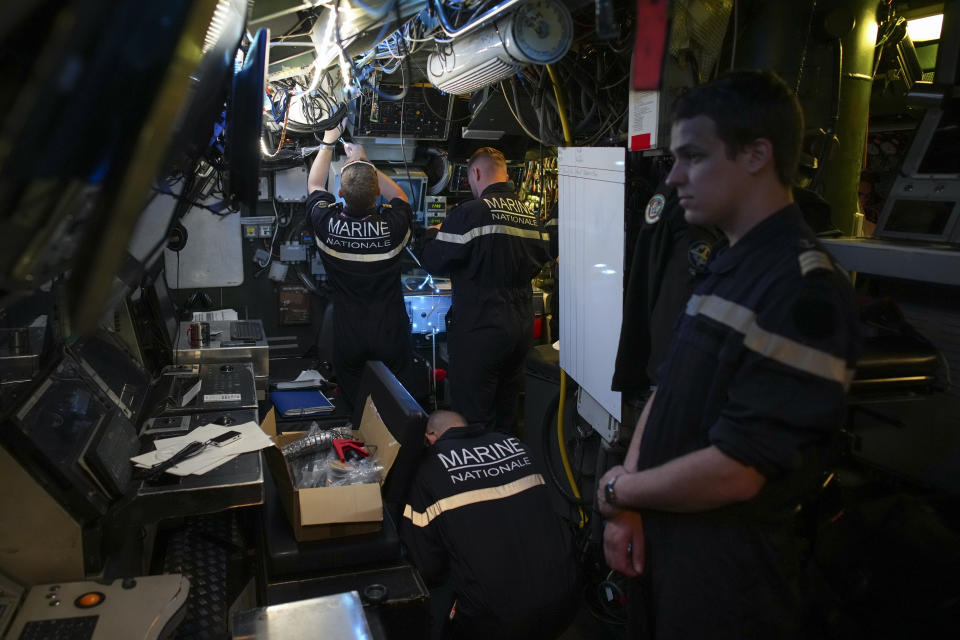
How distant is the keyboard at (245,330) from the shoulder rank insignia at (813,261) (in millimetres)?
3020

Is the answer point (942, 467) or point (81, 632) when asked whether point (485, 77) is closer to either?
point (942, 467)

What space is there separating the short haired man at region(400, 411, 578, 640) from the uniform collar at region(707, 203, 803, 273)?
1.06 metres

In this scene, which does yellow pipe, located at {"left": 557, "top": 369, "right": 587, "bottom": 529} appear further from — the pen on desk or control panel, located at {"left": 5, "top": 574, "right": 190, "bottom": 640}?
control panel, located at {"left": 5, "top": 574, "right": 190, "bottom": 640}

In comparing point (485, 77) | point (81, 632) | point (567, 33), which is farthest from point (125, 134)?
point (485, 77)

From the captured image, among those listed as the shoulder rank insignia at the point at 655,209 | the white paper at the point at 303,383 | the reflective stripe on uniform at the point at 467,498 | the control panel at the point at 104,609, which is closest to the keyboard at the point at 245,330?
the white paper at the point at 303,383

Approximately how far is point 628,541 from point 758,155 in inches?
35.9

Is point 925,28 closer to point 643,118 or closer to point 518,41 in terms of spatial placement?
point 643,118

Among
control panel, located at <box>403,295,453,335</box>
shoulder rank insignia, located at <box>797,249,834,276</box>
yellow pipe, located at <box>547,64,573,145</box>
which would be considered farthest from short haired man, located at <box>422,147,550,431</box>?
shoulder rank insignia, located at <box>797,249,834,276</box>

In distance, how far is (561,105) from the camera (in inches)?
119

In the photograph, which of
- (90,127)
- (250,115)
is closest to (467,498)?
(250,115)

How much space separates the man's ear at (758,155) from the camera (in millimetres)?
1282

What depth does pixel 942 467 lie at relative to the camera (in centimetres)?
212

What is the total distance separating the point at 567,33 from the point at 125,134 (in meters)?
2.26

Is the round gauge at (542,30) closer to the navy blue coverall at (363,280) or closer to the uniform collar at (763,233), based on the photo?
the uniform collar at (763,233)
